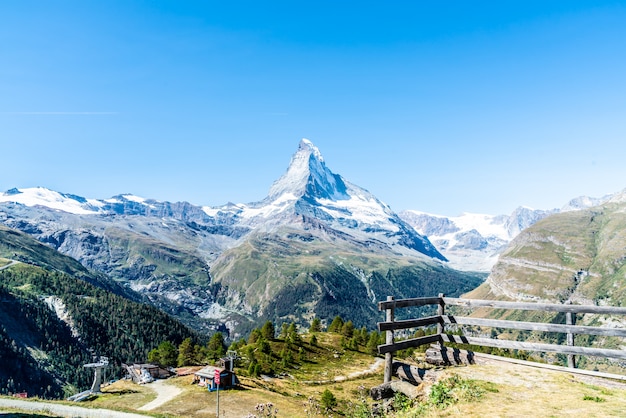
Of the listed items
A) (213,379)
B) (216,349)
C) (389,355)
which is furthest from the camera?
(216,349)

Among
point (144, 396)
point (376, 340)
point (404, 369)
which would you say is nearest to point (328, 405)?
point (144, 396)

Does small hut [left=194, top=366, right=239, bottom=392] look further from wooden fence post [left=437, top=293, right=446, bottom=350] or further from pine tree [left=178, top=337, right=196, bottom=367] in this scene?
pine tree [left=178, top=337, right=196, bottom=367]

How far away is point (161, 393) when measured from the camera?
5012 centimetres

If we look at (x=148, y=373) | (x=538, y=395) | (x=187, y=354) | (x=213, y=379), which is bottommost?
(x=187, y=354)

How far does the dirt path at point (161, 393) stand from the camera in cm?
4434

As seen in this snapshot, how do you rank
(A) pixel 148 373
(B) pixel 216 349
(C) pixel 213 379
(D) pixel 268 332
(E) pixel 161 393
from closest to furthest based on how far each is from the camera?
(C) pixel 213 379 < (E) pixel 161 393 < (A) pixel 148 373 < (D) pixel 268 332 < (B) pixel 216 349

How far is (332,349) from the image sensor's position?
307ft

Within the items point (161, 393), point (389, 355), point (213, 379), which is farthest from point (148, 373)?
point (389, 355)

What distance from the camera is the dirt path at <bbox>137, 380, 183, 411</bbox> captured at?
44341 mm

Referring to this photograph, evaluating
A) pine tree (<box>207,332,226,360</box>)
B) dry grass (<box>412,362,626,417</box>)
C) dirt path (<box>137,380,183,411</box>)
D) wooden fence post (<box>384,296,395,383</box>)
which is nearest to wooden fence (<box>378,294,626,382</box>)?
wooden fence post (<box>384,296,395,383</box>)

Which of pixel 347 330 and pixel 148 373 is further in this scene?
pixel 347 330

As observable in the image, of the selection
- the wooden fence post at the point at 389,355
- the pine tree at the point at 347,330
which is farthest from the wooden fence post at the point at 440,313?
the pine tree at the point at 347,330

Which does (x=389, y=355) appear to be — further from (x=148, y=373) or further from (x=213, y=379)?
(x=148, y=373)

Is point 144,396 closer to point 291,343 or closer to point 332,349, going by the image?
point 291,343
